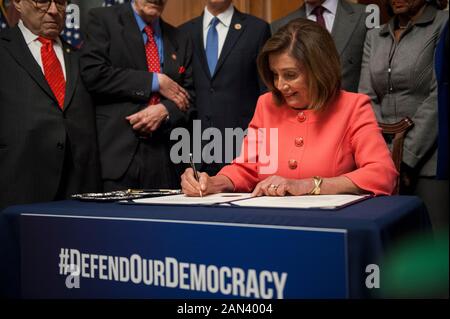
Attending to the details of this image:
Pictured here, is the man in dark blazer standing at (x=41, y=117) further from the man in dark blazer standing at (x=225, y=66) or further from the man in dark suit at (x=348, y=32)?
the man in dark suit at (x=348, y=32)

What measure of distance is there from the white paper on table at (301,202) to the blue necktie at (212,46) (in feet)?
4.54

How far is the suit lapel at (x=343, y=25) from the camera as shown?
288 cm

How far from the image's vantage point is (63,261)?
5.26 ft

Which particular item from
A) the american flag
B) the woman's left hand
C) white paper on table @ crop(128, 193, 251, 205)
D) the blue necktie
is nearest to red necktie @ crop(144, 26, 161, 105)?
A: the blue necktie

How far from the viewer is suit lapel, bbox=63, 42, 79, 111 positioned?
2670mm

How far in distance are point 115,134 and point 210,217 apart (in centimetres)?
145

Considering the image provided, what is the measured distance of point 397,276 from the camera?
1319 mm

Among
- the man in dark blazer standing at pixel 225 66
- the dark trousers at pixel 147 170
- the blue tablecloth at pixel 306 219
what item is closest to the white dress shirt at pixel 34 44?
the dark trousers at pixel 147 170

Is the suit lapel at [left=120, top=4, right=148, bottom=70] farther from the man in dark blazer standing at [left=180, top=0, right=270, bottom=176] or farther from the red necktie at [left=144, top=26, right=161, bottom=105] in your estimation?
the man in dark blazer standing at [left=180, top=0, right=270, bottom=176]

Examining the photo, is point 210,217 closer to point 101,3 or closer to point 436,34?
point 436,34

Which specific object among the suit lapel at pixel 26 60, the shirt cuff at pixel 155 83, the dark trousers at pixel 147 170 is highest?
the suit lapel at pixel 26 60

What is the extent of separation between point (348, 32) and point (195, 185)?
4.67ft
